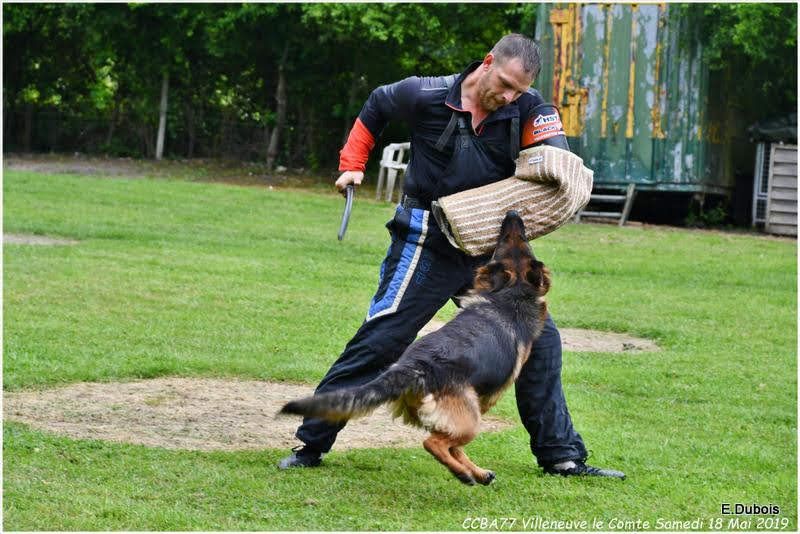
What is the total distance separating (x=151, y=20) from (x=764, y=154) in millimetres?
14257

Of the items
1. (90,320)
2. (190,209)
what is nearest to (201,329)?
(90,320)

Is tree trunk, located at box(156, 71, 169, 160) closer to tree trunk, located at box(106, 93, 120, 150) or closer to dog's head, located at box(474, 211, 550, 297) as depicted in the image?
tree trunk, located at box(106, 93, 120, 150)

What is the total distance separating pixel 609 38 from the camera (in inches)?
827

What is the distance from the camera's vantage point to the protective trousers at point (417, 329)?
607 cm

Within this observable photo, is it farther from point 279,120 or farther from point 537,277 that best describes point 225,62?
point 537,277

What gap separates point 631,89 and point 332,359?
13341 millimetres

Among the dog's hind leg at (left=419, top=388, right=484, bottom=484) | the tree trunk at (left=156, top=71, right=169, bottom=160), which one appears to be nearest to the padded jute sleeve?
the dog's hind leg at (left=419, top=388, right=484, bottom=484)

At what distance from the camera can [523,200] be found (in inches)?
235

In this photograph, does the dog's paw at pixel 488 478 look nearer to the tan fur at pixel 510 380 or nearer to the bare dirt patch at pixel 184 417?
the tan fur at pixel 510 380

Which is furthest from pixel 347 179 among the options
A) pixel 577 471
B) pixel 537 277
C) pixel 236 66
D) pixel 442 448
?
pixel 236 66

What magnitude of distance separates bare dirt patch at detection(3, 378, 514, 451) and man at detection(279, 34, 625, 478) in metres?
0.68

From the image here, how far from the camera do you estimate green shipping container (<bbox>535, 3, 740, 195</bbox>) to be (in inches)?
824

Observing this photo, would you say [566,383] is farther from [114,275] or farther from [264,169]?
[264,169]

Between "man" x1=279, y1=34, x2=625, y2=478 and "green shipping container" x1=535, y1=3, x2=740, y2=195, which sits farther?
"green shipping container" x1=535, y1=3, x2=740, y2=195
